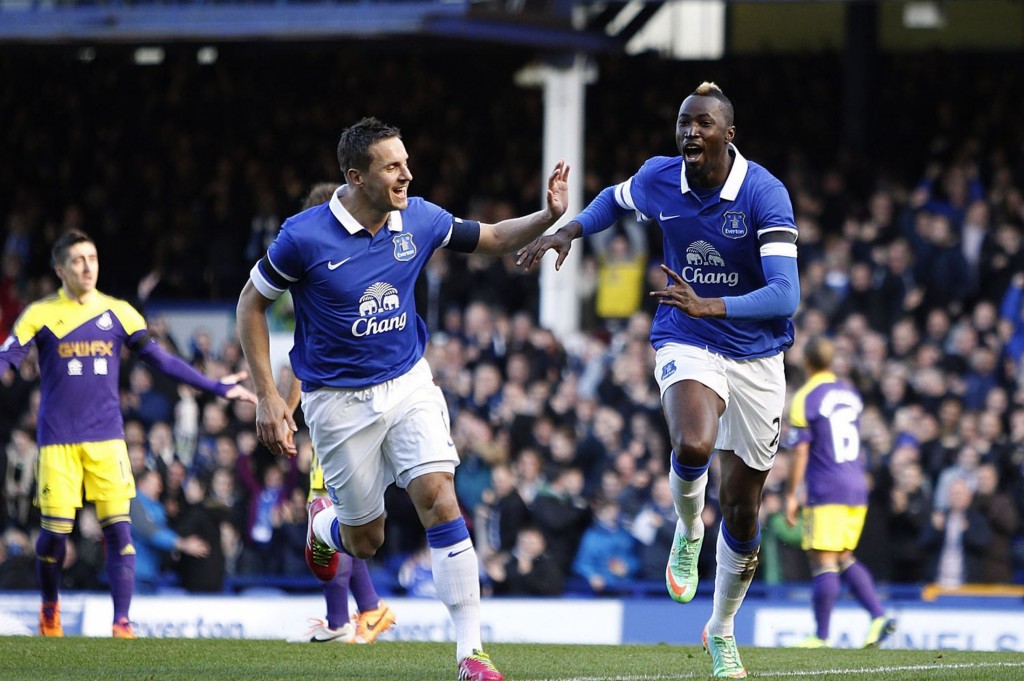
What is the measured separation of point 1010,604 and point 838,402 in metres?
2.51

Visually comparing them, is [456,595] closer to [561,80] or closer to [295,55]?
[561,80]

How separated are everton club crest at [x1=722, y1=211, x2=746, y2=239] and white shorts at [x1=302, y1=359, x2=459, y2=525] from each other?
1548mm

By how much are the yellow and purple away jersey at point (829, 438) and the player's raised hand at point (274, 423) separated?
5.49 metres

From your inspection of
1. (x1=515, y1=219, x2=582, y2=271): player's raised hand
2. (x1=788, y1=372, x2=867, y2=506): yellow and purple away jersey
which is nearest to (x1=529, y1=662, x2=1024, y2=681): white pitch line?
(x1=515, y1=219, x2=582, y2=271): player's raised hand

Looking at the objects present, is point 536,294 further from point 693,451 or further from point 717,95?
point 693,451

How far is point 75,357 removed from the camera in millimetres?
11297

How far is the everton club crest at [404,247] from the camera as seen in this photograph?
26.7ft

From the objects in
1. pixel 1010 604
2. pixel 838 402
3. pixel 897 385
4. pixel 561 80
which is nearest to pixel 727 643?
pixel 838 402

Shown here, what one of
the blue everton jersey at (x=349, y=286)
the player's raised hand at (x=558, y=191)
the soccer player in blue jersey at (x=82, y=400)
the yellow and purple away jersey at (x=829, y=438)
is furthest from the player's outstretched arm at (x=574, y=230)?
the yellow and purple away jersey at (x=829, y=438)

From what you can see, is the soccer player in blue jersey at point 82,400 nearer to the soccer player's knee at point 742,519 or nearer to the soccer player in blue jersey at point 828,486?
the soccer player's knee at point 742,519

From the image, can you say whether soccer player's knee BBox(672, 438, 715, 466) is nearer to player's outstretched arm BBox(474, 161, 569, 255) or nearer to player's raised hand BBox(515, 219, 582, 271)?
player's raised hand BBox(515, 219, 582, 271)

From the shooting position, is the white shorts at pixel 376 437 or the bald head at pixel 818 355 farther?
the bald head at pixel 818 355

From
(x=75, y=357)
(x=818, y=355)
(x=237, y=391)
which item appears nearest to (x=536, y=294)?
(x=818, y=355)

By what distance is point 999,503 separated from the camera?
1456 centimetres
